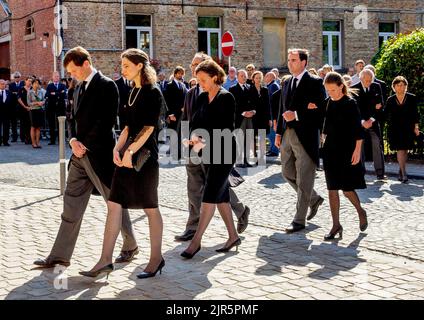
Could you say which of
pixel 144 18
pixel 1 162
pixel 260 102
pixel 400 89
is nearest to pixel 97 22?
pixel 144 18

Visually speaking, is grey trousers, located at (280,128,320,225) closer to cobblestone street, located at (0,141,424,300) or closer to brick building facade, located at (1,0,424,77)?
cobblestone street, located at (0,141,424,300)

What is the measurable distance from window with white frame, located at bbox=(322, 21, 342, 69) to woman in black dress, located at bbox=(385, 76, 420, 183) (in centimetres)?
1677

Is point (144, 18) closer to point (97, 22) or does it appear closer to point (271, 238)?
point (97, 22)

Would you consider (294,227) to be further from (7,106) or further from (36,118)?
(7,106)

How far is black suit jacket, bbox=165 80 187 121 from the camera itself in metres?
16.0

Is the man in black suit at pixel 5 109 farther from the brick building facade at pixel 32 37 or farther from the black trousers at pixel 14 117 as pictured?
the brick building facade at pixel 32 37

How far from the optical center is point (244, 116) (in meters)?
15.4

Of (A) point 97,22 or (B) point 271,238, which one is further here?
(A) point 97,22

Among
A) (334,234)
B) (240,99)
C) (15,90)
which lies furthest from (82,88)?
(15,90)

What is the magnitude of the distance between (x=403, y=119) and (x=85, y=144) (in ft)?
26.9

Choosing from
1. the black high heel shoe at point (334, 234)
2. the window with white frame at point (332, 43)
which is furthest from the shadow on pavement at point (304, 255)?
the window with white frame at point (332, 43)

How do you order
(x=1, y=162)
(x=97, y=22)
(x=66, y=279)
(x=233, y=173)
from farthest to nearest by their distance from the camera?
(x=97, y=22) → (x=1, y=162) → (x=233, y=173) → (x=66, y=279)
